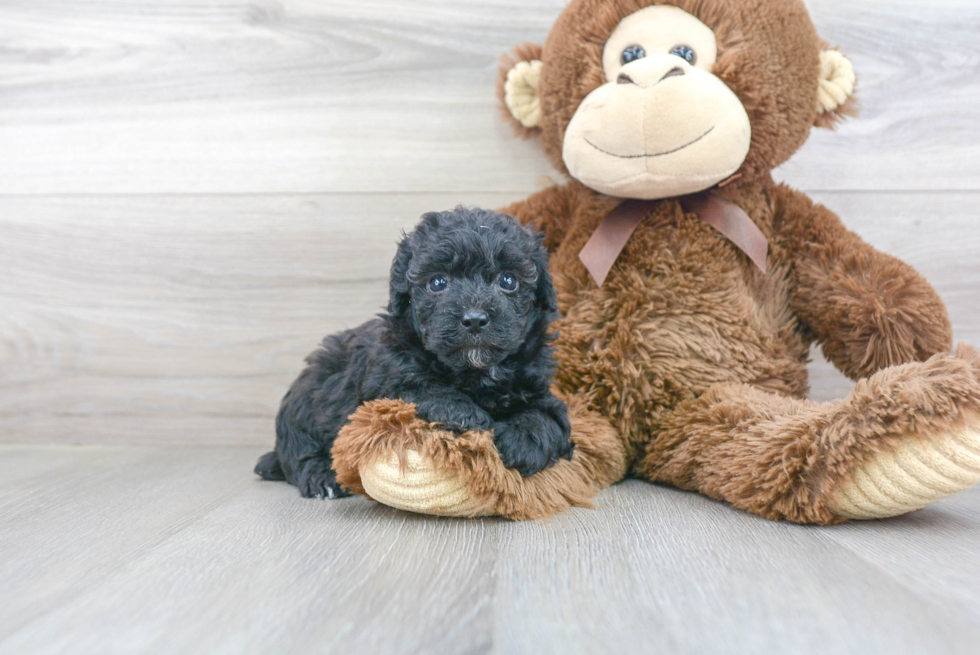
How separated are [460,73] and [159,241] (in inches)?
31.9

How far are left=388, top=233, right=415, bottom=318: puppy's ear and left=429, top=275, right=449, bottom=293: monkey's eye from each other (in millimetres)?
41

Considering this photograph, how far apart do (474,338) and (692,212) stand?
584 millimetres

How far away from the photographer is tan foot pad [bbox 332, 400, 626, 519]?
96 cm

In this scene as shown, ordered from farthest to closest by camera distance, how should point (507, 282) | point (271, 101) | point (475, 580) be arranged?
point (271, 101)
point (507, 282)
point (475, 580)

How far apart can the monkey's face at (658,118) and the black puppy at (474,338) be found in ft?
0.81

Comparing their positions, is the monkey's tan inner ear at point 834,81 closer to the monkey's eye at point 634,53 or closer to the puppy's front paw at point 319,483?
the monkey's eye at point 634,53

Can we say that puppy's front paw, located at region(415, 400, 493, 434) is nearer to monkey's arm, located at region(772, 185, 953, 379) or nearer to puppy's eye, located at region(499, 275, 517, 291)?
puppy's eye, located at region(499, 275, 517, 291)

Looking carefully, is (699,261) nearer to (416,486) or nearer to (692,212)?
(692,212)

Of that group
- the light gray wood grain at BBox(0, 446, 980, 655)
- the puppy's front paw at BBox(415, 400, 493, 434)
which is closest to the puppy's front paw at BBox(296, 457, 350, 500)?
the light gray wood grain at BBox(0, 446, 980, 655)

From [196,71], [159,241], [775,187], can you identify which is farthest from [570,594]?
[196,71]

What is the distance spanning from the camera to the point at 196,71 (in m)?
1.66

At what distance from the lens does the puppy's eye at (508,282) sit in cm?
101

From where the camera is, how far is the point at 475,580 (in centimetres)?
79

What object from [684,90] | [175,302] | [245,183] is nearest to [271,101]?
[245,183]
